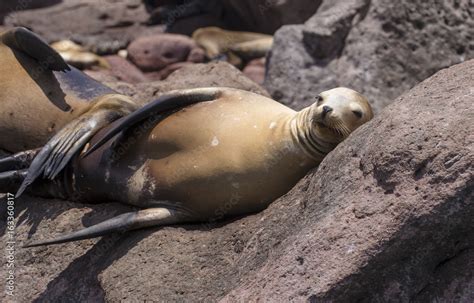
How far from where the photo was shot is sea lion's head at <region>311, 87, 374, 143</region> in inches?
146

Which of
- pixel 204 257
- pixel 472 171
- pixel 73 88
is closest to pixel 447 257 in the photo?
pixel 472 171

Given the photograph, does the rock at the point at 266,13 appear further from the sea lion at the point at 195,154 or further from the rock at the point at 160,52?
the sea lion at the point at 195,154

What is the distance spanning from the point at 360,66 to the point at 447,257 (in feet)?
13.2

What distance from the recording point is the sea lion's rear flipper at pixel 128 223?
396cm

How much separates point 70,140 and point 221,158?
3.32ft

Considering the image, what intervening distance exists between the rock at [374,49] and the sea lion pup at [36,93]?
2377 mm

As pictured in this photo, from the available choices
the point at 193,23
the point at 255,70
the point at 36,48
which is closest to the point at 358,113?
the point at 36,48

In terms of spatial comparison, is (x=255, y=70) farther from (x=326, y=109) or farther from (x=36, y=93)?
(x=326, y=109)

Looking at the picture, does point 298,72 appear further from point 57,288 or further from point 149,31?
point 149,31

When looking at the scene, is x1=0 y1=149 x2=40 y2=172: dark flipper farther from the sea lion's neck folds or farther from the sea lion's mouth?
the sea lion's mouth

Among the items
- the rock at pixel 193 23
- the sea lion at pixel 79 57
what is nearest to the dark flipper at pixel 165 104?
the sea lion at pixel 79 57

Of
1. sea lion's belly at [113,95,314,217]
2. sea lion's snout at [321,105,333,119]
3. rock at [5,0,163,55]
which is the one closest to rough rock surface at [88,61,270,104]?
sea lion's belly at [113,95,314,217]

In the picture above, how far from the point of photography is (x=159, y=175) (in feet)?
13.4

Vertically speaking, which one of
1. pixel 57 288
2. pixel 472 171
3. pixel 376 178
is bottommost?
pixel 57 288
